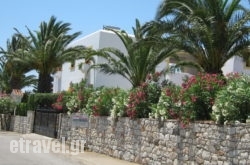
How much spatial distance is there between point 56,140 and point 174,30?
12444mm

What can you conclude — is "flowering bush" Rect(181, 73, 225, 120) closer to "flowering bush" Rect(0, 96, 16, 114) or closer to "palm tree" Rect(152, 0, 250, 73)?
"palm tree" Rect(152, 0, 250, 73)

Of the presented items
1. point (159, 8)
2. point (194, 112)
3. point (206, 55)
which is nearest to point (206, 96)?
point (194, 112)

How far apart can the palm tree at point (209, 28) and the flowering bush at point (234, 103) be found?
160 inches

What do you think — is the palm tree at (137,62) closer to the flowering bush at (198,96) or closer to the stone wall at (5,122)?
the flowering bush at (198,96)

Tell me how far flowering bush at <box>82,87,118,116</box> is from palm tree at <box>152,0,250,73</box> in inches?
193

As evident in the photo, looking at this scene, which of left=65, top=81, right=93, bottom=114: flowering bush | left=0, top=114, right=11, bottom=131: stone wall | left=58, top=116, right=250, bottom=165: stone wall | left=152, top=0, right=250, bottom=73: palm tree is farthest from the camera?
left=0, top=114, right=11, bottom=131: stone wall

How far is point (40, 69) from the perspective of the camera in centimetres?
3756

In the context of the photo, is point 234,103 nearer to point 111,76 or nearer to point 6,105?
point 111,76

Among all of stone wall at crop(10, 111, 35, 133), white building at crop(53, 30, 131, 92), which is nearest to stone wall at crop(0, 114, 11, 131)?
stone wall at crop(10, 111, 35, 133)

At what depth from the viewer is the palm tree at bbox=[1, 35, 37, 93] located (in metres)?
41.1

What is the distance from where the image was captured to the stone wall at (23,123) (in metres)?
34.2

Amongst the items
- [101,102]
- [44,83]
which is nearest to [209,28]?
[101,102]

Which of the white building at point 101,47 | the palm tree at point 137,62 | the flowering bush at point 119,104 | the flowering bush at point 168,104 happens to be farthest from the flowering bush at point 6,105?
the flowering bush at point 168,104

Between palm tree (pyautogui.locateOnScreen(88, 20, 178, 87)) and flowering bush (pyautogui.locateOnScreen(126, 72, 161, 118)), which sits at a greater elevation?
palm tree (pyautogui.locateOnScreen(88, 20, 178, 87))
